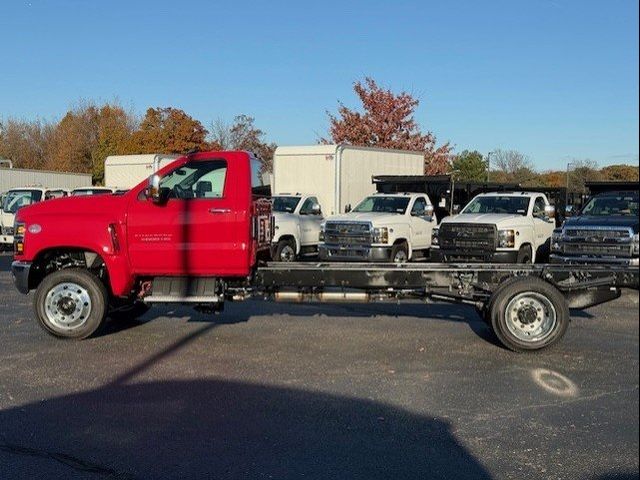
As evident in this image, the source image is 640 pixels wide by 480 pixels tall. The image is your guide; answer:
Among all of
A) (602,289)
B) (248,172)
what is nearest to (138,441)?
(248,172)

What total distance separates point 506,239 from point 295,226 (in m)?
5.80

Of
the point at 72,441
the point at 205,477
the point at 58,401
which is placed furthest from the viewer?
the point at 58,401

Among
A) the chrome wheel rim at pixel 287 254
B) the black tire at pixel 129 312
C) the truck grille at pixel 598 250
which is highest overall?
the truck grille at pixel 598 250

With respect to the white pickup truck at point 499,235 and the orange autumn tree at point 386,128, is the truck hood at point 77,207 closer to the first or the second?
the white pickup truck at point 499,235

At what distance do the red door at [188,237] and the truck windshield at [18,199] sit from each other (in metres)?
16.6

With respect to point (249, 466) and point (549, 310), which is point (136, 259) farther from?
point (549, 310)

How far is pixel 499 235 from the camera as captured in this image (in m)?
14.2

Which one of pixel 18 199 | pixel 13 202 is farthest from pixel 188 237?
pixel 18 199

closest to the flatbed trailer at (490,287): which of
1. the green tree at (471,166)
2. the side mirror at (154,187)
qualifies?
the side mirror at (154,187)

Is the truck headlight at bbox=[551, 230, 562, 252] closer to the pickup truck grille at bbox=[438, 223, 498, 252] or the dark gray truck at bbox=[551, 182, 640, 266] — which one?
the dark gray truck at bbox=[551, 182, 640, 266]

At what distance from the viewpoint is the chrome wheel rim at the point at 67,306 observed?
8.54m

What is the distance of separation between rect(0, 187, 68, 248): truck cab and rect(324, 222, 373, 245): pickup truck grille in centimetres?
1084

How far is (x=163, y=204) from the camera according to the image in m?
8.53

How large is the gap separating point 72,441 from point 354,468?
215 centimetres
